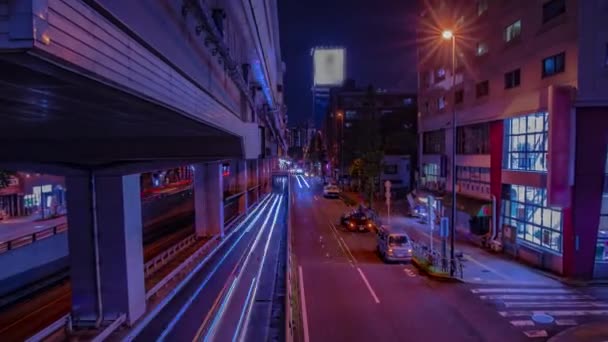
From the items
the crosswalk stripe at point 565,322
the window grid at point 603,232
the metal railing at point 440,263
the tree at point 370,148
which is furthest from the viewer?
the tree at point 370,148

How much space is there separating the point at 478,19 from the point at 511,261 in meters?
15.5

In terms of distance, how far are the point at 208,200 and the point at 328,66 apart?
295ft

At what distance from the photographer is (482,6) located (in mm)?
25438

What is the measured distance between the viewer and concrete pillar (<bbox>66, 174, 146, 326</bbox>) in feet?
36.3

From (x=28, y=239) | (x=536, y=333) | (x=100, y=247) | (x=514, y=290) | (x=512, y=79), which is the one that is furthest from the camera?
(x=512, y=79)

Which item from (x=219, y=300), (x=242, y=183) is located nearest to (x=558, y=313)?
(x=219, y=300)

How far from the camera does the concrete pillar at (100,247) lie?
11.1 metres

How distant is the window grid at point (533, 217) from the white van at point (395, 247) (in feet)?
20.2

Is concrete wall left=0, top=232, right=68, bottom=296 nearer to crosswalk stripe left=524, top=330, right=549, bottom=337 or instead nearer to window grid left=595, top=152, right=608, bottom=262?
crosswalk stripe left=524, top=330, right=549, bottom=337

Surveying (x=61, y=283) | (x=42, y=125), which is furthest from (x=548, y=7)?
(x=61, y=283)

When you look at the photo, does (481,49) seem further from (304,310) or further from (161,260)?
(161,260)

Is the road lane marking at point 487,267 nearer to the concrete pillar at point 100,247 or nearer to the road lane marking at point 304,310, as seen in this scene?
the road lane marking at point 304,310

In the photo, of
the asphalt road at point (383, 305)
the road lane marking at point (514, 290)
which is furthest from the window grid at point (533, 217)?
the asphalt road at point (383, 305)

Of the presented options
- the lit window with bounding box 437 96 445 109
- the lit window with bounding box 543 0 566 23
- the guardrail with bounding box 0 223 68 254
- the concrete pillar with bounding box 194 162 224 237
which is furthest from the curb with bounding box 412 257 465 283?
the lit window with bounding box 437 96 445 109
